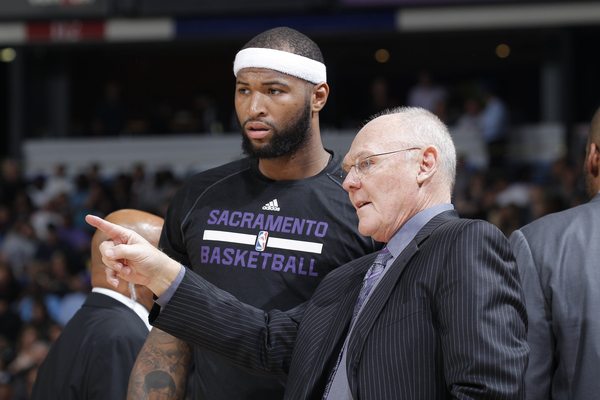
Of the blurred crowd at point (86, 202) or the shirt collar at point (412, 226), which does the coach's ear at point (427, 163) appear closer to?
the shirt collar at point (412, 226)

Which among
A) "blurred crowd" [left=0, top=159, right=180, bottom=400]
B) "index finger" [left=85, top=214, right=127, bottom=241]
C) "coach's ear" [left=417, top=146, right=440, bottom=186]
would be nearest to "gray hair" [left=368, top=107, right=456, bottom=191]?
"coach's ear" [left=417, top=146, right=440, bottom=186]

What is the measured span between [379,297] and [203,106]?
1120 cm

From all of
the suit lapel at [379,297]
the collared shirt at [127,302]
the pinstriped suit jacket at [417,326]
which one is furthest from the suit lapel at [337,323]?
the collared shirt at [127,302]

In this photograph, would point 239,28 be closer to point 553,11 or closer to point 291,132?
point 553,11

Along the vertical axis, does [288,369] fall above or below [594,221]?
below

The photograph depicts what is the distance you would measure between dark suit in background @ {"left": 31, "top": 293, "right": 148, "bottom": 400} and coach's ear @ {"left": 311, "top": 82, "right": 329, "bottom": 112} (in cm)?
107

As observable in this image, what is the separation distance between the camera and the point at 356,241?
7.74 feet

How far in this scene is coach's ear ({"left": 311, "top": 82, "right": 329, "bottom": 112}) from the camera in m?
2.47

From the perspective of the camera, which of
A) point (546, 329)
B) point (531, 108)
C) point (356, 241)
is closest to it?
point (546, 329)

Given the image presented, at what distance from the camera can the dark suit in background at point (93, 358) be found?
2.50 meters

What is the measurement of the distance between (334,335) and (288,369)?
11.1 inches

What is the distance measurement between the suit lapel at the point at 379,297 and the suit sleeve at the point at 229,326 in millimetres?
375

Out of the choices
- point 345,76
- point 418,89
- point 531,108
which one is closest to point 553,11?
point 418,89

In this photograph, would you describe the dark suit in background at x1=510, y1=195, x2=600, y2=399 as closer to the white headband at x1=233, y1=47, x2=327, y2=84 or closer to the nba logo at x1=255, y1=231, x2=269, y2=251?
the nba logo at x1=255, y1=231, x2=269, y2=251
